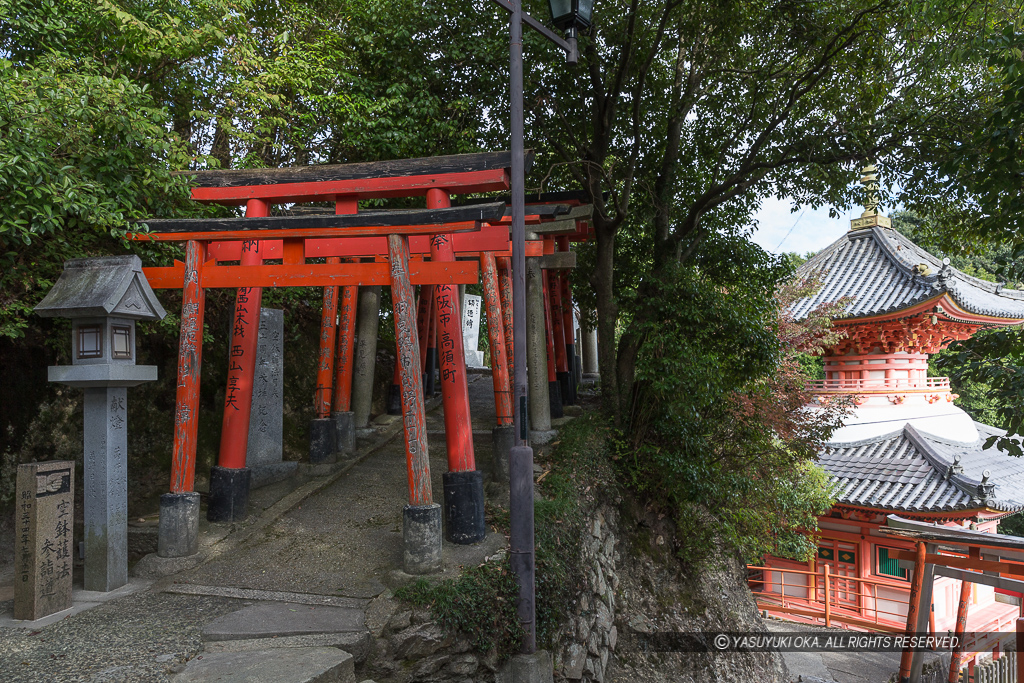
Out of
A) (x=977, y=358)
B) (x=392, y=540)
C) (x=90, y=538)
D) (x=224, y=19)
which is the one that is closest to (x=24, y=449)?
(x=90, y=538)

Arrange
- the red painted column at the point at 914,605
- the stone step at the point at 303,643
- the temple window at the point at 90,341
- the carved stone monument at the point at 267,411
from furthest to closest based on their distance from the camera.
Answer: the carved stone monument at the point at 267,411 → the temple window at the point at 90,341 → the red painted column at the point at 914,605 → the stone step at the point at 303,643

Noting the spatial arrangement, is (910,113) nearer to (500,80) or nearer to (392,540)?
(500,80)

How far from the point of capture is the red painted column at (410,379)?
5945 mm

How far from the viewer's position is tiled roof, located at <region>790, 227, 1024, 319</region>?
570 inches

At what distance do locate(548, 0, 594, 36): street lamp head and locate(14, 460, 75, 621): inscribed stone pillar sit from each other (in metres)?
6.03

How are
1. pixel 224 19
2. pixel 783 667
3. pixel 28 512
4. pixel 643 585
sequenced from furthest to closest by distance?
pixel 783 667
pixel 643 585
pixel 224 19
pixel 28 512

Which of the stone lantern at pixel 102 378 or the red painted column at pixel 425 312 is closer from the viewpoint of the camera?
the stone lantern at pixel 102 378

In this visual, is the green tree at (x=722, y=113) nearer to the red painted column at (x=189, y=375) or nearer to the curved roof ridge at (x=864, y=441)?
the red painted column at (x=189, y=375)

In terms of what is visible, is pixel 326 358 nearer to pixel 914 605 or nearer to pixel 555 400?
pixel 555 400

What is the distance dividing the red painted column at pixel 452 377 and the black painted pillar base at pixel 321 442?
3078 millimetres

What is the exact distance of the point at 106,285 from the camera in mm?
A: 5898

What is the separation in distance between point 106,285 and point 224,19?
4918 millimetres

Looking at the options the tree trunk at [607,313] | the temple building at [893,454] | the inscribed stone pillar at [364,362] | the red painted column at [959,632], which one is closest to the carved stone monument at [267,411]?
the inscribed stone pillar at [364,362]

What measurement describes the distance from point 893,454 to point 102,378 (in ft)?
50.0
